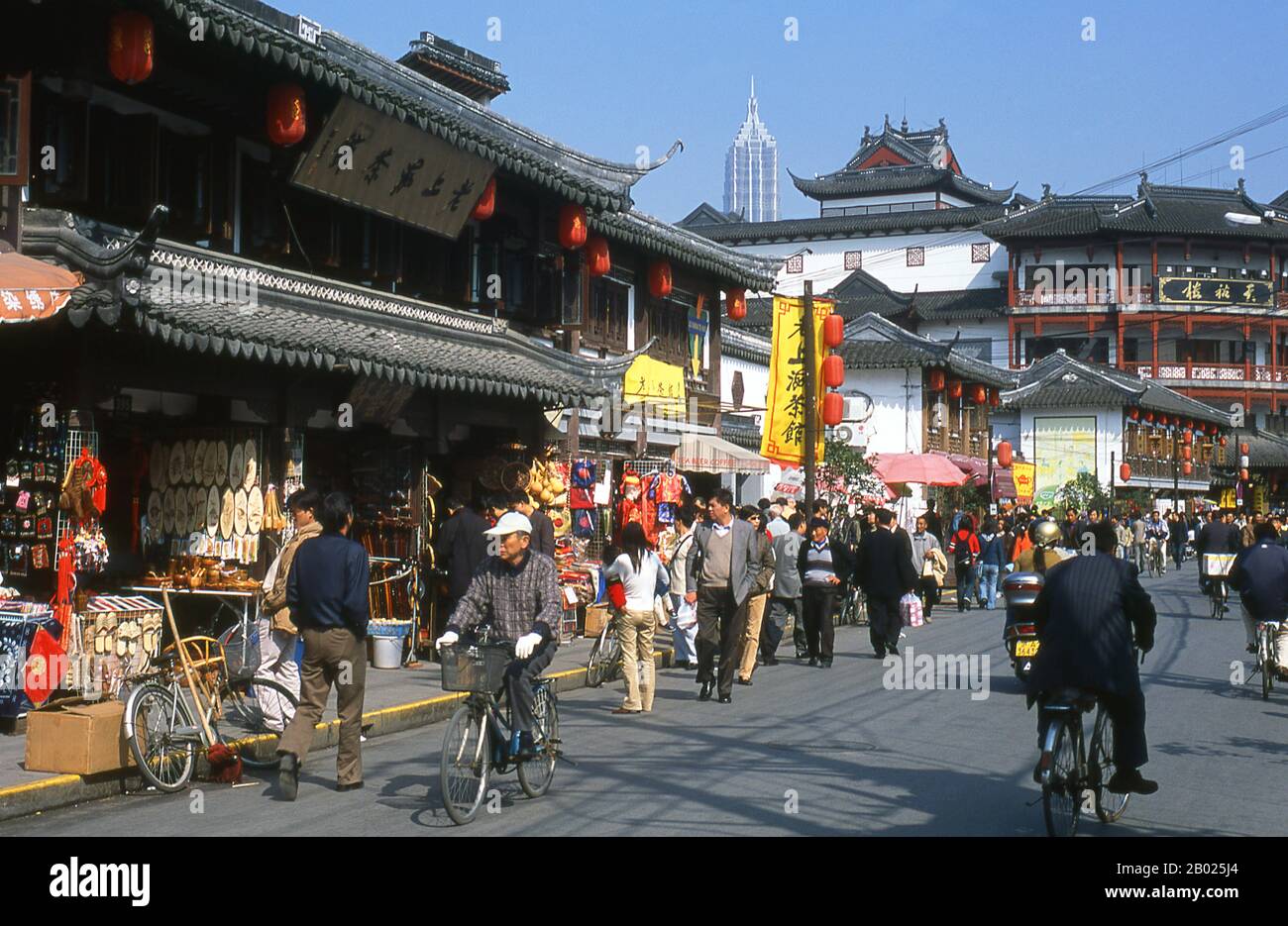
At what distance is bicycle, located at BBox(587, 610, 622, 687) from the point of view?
51.0 feet

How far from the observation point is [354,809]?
8562 millimetres

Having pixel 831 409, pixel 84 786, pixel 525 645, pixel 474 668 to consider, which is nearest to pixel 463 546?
pixel 84 786

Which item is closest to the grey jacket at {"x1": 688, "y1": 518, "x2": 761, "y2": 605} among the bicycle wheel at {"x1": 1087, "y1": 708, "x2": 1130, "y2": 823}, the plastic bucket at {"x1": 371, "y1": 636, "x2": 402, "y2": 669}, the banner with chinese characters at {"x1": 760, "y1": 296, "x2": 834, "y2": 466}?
the plastic bucket at {"x1": 371, "y1": 636, "x2": 402, "y2": 669}

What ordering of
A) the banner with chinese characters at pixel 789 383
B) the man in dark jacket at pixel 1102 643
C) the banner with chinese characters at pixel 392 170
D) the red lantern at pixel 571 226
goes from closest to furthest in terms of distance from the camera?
the man in dark jacket at pixel 1102 643 → the banner with chinese characters at pixel 392 170 → the red lantern at pixel 571 226 → the banner with chinese characters at pixel 789 383

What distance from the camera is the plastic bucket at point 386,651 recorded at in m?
15.6

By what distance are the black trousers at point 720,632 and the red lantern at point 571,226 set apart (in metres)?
7.83

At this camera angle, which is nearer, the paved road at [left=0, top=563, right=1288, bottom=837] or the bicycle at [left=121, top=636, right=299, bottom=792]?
the paved road at [left=0, top=563, right=1288, bottom=837]

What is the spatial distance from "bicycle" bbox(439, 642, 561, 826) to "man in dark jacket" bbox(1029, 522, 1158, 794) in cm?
315

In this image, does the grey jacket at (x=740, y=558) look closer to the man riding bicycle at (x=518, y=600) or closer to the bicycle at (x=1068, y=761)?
the man riding bicycle at (x=518, y=600)

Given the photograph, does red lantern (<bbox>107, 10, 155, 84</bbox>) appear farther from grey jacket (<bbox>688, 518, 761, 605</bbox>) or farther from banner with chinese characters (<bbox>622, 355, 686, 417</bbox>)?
banner with chinese characters (<bbox>622, 355, 686, 417</bbox>)

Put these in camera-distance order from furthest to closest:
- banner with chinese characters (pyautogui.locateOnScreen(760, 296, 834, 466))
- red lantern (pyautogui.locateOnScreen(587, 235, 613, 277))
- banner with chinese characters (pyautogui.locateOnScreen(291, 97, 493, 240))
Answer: banner with chinese characters (pyautogui.locateOnScreen(760, 296, 834, 466)), red lantern (pyautogui.locateOnScreen(587, 235, 613, 277)), banner with chinese characters (pyautogui.locateOnScreen(291, 97, 493, 240))

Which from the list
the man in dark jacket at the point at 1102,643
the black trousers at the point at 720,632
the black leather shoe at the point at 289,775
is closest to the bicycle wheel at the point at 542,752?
the black leather shoe at the point at 289,775

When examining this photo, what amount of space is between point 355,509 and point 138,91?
5.42 m

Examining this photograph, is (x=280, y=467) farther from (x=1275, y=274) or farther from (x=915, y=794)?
(x=1275, y=274)
